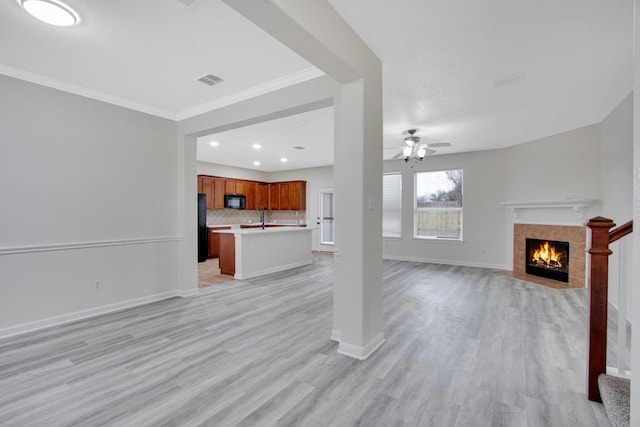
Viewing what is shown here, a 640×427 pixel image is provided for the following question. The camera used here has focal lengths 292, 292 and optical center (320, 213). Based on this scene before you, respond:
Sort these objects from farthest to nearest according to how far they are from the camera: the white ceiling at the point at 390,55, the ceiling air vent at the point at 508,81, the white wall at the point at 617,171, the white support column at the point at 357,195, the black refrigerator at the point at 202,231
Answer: the black refrigerator at the point at 202,231
the white wall at the point at 617,171
the ceiling air vent at the point at 508,81
the white support column at the point at 357,195
the white ceiling at the point at 390,55

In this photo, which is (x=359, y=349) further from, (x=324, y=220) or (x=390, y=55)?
(x=324, y=220)

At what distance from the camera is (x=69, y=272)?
11.2 ft

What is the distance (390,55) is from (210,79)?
1.96 m

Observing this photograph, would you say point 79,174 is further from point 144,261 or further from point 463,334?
point 463,334

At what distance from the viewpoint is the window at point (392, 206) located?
7.79 m

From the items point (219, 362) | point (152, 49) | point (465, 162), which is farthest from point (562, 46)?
point (465, 162)

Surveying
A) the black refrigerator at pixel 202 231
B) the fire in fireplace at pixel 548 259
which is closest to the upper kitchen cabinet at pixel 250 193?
the black refrigerator at pixel 202 231

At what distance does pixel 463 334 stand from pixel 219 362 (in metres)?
2.44

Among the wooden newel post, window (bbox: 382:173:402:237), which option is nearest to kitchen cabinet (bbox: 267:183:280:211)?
window (bbox: 382:173:402:237)

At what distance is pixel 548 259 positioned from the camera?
576 cm

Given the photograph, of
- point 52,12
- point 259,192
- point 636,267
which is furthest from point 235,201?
point 636,267

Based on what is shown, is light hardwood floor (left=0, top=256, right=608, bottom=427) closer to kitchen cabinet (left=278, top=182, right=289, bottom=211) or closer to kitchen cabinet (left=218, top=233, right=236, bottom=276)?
kitchen cabinet (left=218, top=233, right=236, bottom=276)

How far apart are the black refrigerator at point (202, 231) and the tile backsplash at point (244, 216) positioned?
0.67 metres

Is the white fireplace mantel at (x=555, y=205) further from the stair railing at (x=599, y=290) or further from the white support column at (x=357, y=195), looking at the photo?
the white support column at (x=357, y=195)
